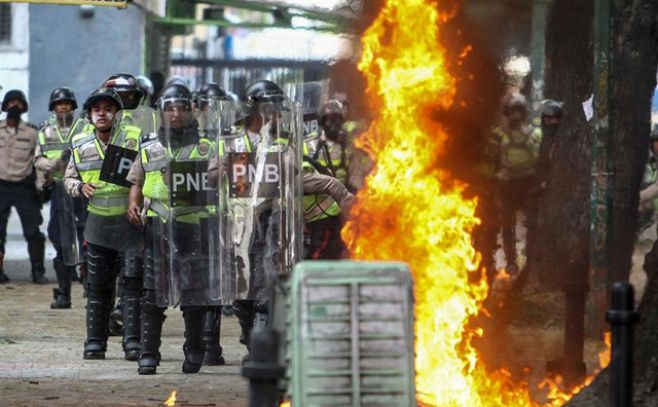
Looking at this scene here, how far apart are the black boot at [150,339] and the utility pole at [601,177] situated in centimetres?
354

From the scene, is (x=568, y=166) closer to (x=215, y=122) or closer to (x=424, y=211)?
(x=215, y=122)

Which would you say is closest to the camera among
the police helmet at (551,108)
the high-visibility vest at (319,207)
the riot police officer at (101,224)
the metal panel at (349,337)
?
the metal panel at (349,337)

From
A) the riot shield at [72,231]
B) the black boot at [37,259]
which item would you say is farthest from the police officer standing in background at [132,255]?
the black boot at [37,259]

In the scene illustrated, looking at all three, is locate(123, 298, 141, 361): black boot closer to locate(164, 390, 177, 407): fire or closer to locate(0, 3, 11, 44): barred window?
locate(164, 390, 177, 407): fire

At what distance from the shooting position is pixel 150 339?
12.3m

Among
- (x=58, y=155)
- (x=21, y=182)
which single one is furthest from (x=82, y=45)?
(x=58, y=155)

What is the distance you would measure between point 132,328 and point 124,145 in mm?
1324

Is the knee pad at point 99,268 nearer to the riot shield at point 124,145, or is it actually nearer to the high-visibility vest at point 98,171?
the high-visibility vest at point 98,171

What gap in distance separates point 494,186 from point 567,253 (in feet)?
9.30

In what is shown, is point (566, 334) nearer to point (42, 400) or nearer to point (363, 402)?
point (42, 400)

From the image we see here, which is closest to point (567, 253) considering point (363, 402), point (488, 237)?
point (488, 237)

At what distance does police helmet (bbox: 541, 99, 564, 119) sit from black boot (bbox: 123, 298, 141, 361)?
18.1 ft

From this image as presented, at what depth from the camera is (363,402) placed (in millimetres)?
7492

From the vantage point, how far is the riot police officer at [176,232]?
12188mm
